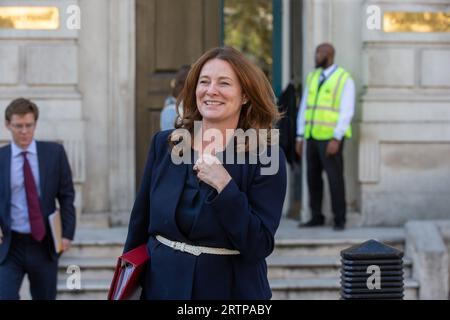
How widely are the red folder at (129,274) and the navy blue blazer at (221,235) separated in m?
0.04

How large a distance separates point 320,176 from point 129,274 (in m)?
6.62

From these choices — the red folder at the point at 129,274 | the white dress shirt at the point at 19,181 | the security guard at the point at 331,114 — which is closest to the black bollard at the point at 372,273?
the red folder at the point at 129,274

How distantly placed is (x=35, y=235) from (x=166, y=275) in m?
2.94

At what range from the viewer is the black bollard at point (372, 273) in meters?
5.34

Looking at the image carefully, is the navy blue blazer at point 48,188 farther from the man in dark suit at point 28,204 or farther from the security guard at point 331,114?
the security guard at point 331,114

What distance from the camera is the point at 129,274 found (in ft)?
13.7

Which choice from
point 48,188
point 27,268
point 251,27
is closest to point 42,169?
point 48,188

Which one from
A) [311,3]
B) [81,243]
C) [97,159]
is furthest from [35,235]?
[311,3]

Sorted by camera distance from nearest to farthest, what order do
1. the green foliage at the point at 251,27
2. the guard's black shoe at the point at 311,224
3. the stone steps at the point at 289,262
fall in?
the stone steps at the point at 289,262 < the guard's black shoe at the point at 311,224 < the green foliage at the point at 251,27

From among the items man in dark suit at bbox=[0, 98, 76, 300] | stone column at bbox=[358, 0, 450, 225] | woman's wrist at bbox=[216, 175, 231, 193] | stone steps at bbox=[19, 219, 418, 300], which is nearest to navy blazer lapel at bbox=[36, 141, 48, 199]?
man in dark suit at bbox=[0, 98, 76, 300]

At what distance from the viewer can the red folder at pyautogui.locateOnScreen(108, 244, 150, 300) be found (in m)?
4.16

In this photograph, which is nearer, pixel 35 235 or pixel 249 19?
pixel 35 235

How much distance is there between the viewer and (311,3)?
10844mm

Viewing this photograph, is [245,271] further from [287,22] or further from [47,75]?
[287,22]
